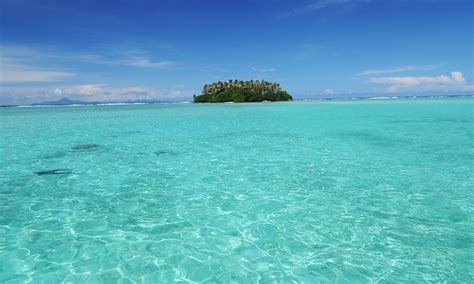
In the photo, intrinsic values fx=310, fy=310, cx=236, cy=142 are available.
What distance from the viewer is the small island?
11019 centimetres

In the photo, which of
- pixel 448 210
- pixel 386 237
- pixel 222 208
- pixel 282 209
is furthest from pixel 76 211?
pixel 448 210

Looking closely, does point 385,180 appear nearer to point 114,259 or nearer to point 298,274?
point 298,274

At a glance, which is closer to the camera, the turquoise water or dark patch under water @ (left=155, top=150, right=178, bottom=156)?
the turquoise water

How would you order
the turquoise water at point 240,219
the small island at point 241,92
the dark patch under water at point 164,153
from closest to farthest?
the turquoise water at point 240,219
the dark patch under water at point 164,153
the small island at point 241,92

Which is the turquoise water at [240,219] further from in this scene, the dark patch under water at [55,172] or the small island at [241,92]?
the small island at [241,92]

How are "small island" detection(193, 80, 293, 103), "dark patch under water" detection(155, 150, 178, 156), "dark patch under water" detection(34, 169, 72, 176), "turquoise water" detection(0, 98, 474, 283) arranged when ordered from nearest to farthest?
"turquoise water" detection(0, 98, 474, 283), "dark patch under water" detection(34, 169, 72, 176), "dark patch under water" detection(155, 150, 178, 156), "small island" detection(193, 80, 293, 103)

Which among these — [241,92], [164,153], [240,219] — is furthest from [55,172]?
[241,92]

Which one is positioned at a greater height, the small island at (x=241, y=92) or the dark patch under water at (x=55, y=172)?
the small island at (x=241, y=92)

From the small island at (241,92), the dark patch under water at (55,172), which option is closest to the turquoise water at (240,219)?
the dark patch under water at (55,172)

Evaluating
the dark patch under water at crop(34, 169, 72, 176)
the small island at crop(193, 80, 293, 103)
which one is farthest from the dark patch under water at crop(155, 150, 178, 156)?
the small island at crop(193, 80, 293, 103)

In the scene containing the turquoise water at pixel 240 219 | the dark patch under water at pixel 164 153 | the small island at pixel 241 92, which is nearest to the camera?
the turquoise water at pixel 240 219

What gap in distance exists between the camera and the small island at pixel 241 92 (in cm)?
11019

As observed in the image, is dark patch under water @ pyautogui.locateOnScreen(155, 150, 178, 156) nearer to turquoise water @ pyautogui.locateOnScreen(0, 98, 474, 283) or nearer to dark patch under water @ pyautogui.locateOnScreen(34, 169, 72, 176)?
turquoise water @ pyautogui.locateOnScreen(0, 98, 474, 283)

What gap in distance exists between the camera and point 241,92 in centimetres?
11019
